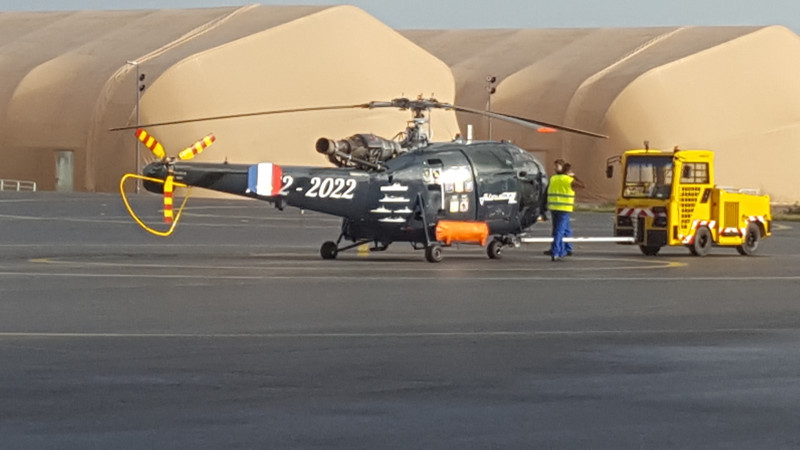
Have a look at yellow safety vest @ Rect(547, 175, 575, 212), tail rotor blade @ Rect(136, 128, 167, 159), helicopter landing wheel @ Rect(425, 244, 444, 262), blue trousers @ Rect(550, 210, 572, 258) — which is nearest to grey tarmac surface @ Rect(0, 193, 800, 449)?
helicopter landing wheel @ Rect(425, 244, 444, 262)

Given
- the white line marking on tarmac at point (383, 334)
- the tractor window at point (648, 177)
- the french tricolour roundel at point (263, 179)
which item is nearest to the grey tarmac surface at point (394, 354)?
the white line marking on tarmac at point (383, 334)

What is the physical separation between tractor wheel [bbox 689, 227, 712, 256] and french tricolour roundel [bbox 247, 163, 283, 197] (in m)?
9.48

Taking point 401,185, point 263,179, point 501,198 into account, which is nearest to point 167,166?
point 263,179

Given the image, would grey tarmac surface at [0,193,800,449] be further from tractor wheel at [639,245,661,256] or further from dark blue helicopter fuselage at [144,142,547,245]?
tractor wheel at [639,245,661,256]

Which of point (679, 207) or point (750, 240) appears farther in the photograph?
point (750, 240)

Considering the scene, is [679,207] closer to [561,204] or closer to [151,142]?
[561,204]

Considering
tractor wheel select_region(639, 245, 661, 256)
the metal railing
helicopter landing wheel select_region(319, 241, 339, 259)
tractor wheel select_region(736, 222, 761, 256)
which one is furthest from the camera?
the metal railing

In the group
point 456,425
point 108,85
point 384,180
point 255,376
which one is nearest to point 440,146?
point 384,180

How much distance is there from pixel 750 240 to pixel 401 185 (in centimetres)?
898

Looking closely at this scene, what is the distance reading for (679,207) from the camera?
109 feet

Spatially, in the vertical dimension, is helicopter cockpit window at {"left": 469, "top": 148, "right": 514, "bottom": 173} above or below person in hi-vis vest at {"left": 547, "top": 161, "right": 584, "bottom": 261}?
above

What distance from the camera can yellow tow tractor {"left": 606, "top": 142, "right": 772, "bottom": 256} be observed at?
33.2 meters

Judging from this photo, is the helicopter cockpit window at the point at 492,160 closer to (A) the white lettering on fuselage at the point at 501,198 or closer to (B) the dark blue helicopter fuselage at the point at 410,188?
(B) the dark blue helicopter fuselage at the point at 410,188

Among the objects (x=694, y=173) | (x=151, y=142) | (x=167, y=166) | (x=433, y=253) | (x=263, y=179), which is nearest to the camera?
(x=151, y=142)
